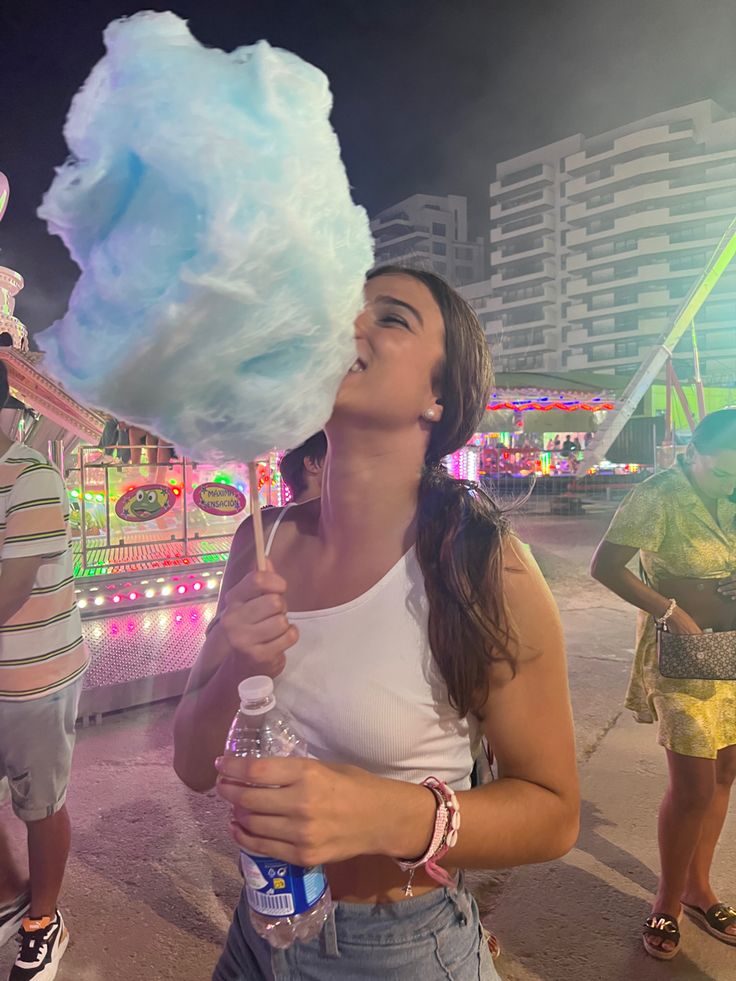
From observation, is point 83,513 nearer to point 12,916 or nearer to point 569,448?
point 12,916

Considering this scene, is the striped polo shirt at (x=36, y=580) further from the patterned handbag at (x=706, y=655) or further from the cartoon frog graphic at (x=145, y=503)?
the patterned handbag at (x=706, y=655)

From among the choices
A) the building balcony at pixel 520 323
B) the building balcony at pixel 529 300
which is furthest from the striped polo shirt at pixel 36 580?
the building balcony at pixel 529 300

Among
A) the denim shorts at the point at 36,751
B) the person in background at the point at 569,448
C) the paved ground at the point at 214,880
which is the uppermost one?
the person in background at the point at 569,448

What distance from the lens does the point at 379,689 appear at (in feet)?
3.92

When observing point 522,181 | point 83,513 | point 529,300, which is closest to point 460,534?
point 83,513

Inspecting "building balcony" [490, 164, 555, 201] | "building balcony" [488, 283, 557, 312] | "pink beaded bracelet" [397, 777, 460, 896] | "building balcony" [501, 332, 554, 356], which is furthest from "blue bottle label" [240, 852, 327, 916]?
"building balcony" [490, 164, 555, 201]

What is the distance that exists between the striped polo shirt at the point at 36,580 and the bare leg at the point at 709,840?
2.65m

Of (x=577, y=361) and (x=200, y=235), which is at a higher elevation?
(x=577, y=361)

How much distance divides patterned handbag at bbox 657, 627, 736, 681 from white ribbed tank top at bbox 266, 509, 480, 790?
1.73 m

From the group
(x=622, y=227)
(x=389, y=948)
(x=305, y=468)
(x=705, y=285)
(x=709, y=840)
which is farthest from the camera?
(x=622, y=227)

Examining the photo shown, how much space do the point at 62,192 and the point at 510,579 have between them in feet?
3.20

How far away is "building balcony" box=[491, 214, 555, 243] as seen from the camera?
71.0m

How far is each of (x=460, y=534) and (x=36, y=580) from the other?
189cm

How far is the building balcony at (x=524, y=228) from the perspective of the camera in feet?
233
